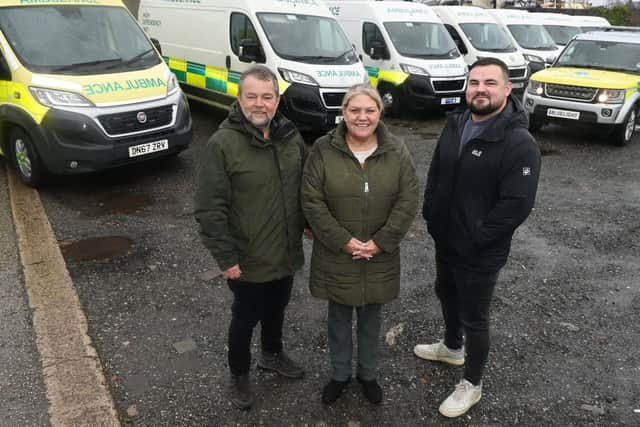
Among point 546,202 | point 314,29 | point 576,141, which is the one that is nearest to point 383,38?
point 314,29

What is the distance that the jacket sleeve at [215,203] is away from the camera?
2.42 m

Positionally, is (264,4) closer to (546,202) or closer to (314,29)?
(314,29)

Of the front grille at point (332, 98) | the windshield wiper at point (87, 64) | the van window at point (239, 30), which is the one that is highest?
the van window at point (239, 30)

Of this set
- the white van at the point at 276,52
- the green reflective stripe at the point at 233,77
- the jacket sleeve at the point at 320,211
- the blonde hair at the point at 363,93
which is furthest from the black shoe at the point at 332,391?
the green reflective stripe at the point at 233,77

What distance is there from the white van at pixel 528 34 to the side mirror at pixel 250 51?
8658mm

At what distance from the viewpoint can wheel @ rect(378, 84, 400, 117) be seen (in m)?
10.6

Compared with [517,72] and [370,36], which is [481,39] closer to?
[517,72]

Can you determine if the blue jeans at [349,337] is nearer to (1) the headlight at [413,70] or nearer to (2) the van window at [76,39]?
(2) the van window at [76,39]

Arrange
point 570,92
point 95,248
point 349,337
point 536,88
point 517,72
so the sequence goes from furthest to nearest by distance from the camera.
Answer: point 517,72
point 536,88
point 570,92
point 95,248
point 349,337

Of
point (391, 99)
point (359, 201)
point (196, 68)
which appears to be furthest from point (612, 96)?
point (359, 201)

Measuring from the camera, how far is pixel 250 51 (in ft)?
26.5

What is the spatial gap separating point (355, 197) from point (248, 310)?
81cm

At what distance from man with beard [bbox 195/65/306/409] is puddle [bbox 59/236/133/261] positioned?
225cm

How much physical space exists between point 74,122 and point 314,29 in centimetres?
447
